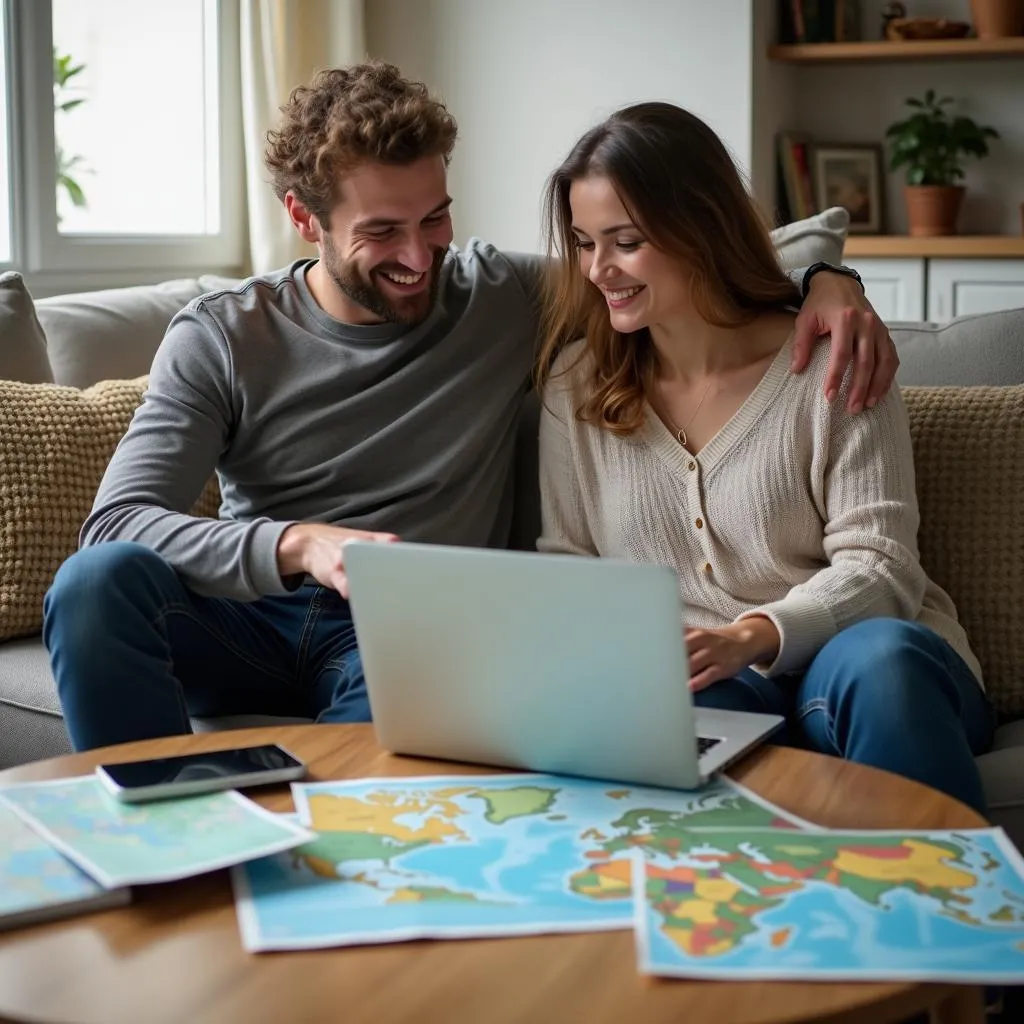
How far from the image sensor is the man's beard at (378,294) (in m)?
1.95

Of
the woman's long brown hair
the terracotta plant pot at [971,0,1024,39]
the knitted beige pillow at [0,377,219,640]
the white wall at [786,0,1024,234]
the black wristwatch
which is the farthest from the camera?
the white wall at [786,0,1024,234]

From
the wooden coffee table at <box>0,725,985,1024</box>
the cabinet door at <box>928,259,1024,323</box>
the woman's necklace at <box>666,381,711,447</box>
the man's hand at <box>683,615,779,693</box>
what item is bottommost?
the wooden coffee table at <box>0,725,985,1024</box>

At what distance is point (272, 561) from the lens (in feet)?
5.42

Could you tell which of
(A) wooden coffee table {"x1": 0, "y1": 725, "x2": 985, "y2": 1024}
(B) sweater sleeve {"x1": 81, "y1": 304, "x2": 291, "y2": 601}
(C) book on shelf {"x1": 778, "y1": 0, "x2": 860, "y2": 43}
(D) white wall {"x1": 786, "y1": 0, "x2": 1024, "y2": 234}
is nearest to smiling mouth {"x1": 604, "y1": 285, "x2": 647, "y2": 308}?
(B) sweater sleeve {"x1": 81, "y1": 304, "x2": 291, "y2": 601}

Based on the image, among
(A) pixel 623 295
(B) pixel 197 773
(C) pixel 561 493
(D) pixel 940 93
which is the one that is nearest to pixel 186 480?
(C) pixel 561 493

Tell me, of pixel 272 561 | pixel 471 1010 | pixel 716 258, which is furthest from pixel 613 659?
pixel 716 258

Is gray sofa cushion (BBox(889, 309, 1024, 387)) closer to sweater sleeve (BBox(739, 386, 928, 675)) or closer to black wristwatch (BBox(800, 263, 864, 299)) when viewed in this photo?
black wristwatch (BBox(800, 263, 864, 299))

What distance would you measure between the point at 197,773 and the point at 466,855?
266 mm

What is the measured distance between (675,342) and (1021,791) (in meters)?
0.66

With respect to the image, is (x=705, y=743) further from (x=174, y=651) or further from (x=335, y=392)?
(x=335, y=392)

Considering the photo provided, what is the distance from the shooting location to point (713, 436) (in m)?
1.78

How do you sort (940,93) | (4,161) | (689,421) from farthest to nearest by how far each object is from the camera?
1. (940,93)
2. (4,161)
3. (689,421)

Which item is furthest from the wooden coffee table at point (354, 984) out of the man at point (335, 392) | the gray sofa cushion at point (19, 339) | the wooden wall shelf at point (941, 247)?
the wooden wall shelf at point (941, 247)

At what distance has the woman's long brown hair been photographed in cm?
175
